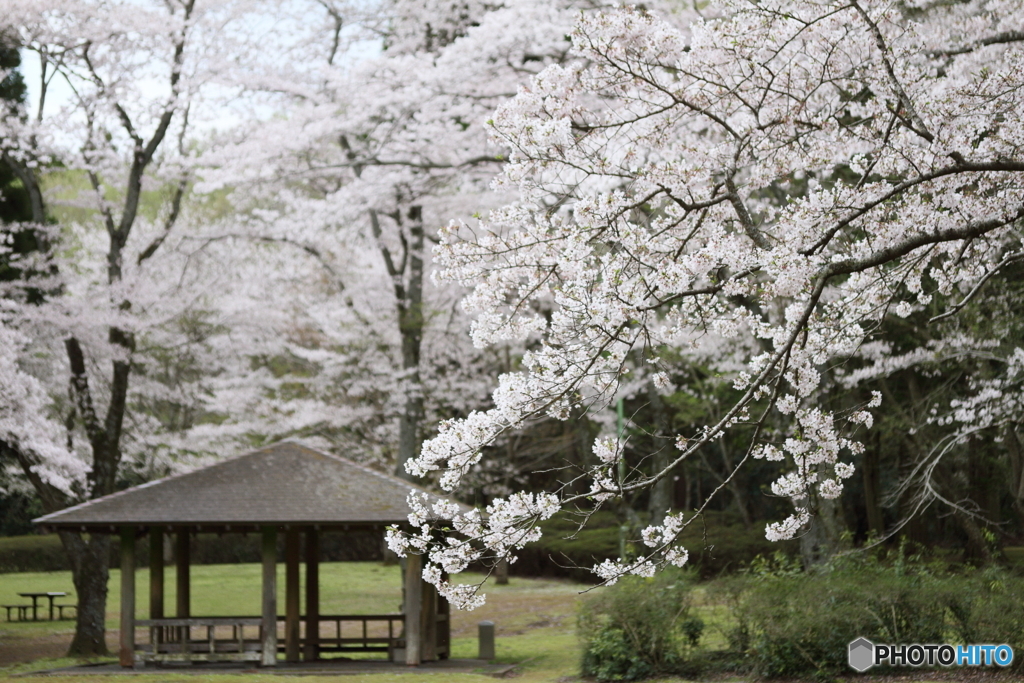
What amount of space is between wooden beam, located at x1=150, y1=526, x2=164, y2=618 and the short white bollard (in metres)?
4.01

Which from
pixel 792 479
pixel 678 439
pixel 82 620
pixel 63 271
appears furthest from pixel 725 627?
pixel 63 271

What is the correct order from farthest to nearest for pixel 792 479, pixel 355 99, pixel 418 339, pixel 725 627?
pixel 418 339 → pixel 355 99 → pixel 725 627 → pixel 792 479

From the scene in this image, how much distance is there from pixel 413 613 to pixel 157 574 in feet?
11.4

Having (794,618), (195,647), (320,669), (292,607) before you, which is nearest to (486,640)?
(320,669)

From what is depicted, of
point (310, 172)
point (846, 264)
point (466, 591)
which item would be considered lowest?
point (466, 591)

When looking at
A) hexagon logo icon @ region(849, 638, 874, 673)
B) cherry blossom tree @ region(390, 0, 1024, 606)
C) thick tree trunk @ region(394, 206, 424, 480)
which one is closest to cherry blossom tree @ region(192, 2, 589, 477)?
thick tree trunk @ region(394, 206, 424, 480)

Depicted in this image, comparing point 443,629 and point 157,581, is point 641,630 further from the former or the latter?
point 157,581

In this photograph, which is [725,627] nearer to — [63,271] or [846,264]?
[846,264]

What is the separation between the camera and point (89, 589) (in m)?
13.8

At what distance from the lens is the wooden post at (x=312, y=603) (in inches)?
492

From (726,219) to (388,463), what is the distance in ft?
55.4

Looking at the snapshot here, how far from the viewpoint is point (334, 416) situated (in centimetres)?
2127

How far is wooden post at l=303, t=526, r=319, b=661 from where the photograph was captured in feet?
41.0

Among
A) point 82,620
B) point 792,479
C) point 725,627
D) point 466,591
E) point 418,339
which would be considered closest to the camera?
point 466,591
